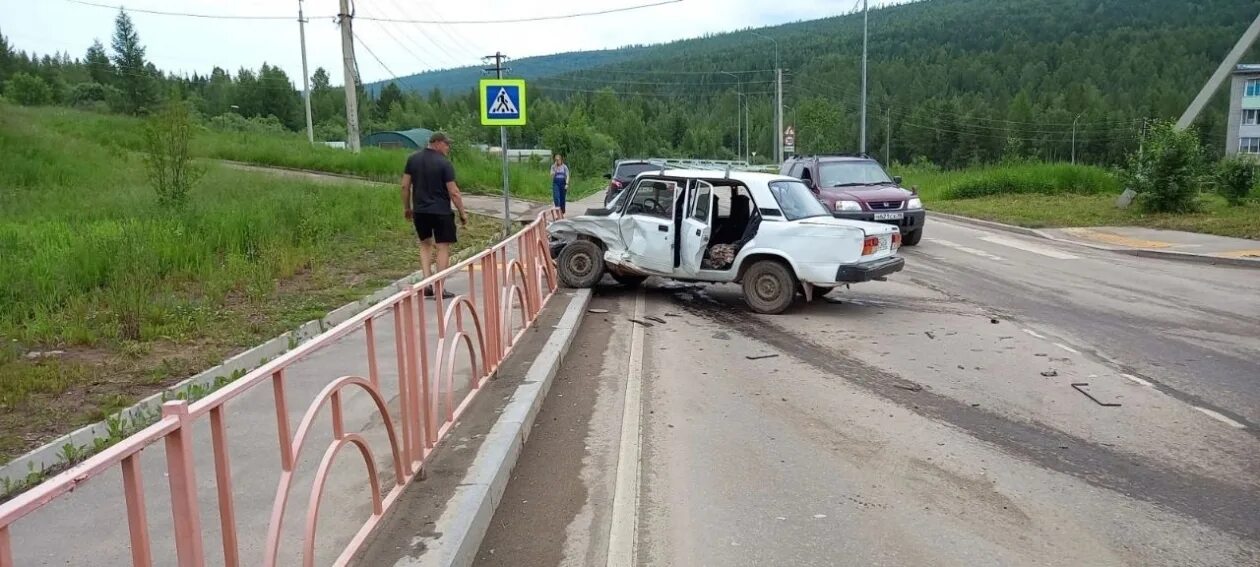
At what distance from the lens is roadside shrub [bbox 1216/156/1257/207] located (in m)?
21.3

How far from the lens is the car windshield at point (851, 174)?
17.5 meters

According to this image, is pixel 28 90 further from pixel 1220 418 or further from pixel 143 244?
pixel 1220 418

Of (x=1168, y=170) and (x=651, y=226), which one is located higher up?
(x=1168, y=170)

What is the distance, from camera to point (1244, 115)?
89.8 metres

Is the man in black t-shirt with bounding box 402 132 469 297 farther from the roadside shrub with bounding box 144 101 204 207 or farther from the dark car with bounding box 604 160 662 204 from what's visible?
the dark car with bounding box 604 160 662 204

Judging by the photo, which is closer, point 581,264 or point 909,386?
point 909,386

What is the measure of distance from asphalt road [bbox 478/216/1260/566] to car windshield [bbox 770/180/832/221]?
A: 47.3 inches

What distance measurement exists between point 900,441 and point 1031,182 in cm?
2845

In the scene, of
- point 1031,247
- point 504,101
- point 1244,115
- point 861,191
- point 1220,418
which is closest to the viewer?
point 1220,418

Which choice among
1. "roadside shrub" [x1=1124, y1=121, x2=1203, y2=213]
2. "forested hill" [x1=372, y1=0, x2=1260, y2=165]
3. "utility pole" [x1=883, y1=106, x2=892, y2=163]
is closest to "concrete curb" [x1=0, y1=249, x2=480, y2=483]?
"roadside shrub" [x1=1124, y1=121, x2=1203, y2=213]

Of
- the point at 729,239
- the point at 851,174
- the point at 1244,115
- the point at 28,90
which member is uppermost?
the point at 28,90

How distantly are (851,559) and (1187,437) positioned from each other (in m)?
3.06

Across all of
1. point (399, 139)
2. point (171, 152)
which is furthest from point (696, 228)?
point (399, 139)

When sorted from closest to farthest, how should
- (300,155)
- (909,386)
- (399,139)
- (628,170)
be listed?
1. (909,386)
2. (628,170)
3. (300,155)
4. (399,139)
